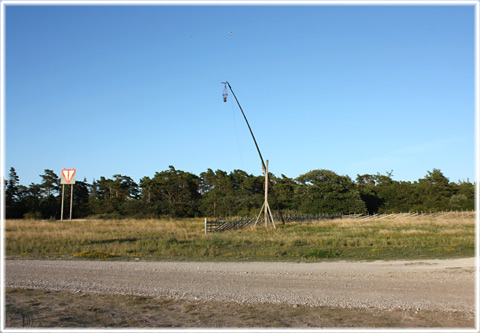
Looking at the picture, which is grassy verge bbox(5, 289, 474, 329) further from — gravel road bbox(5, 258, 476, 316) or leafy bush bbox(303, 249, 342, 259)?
leafy bush bbox(303, 249, 342, 259)

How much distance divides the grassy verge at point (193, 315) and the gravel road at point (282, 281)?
18.8 inches

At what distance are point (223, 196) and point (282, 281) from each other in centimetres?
6679

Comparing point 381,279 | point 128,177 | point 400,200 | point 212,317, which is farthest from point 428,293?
point 128,177

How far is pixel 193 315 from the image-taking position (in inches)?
276

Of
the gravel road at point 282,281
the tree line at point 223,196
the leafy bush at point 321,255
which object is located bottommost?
the leafy bush at point 321,255

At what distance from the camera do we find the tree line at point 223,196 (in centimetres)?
6600

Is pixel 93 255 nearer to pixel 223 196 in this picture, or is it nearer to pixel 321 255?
pixel 321 255

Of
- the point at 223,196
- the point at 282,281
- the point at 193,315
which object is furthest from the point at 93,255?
the point at 223,196

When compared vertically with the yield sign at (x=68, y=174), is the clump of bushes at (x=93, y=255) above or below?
below

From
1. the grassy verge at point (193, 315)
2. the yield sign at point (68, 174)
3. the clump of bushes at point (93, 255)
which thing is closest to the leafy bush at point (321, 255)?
the clump of bushes at point (93, 255)

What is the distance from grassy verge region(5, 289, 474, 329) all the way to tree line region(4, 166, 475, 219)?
170 feet

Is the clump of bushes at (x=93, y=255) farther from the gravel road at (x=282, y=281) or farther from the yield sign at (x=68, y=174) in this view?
the yield sign at (x=68, y=174)

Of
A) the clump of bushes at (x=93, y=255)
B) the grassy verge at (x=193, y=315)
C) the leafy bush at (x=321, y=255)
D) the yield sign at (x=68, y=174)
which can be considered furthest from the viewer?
→ the yield sign at (x=68, y=174)

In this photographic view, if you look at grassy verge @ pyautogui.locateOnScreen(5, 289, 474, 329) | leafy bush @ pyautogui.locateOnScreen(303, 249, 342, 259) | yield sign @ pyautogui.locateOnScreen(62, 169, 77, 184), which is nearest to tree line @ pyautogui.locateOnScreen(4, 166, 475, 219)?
yield sign @ pyautogui.locateOnScreen(62, 169, 77, 184)
